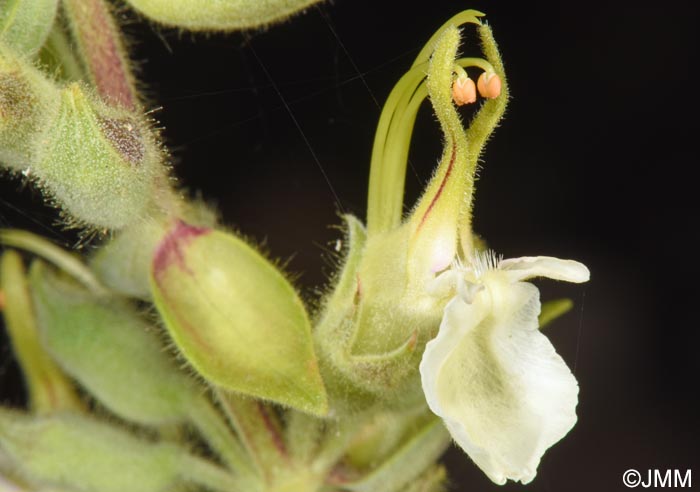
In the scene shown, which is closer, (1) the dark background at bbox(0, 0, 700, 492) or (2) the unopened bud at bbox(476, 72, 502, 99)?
(2) the unopened bud at bbox(476, 72, 502, 99)

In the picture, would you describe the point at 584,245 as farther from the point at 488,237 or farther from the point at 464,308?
the point at 464,308

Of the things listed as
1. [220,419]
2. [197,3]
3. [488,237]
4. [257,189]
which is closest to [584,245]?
[488,237]

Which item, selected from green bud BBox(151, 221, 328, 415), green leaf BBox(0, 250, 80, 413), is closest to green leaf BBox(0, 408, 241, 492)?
green leaf BBox(0, 250, 80, 413)

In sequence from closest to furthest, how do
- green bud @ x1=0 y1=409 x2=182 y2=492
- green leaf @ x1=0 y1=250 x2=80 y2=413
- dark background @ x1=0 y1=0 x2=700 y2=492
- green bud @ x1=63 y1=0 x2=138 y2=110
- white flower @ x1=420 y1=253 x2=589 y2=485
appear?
white flower @ x1=420 y1=253 x2=589 y2=485
green bud @ x1=63 y1=0 x2=138 y2=110
green bud @ x1=0 y1=409 x2=182 y2=492
green leaf @ x1=0 y1=250 x2=80 y2=413
dark background @ x1=0 y1=0 x2=700 y2=492

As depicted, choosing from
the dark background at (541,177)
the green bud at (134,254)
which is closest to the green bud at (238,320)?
the green bud at (134,254)


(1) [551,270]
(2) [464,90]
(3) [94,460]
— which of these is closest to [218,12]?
(2) [464,90]

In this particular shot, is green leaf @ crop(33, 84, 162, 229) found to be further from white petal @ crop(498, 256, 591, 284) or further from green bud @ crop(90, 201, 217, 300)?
white petal @ crop(498, 256, 591, 284)

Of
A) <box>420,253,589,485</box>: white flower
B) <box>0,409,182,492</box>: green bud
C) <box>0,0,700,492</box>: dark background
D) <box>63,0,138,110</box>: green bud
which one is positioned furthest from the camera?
<box>0,0,700,492</box>: dark background
